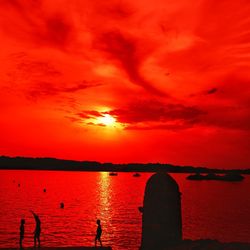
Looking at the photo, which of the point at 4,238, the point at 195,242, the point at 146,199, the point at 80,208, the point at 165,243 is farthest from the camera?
the point at 80,208

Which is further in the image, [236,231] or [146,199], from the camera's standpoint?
[236,231]

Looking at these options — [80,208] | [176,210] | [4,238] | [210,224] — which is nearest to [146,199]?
[176,210]

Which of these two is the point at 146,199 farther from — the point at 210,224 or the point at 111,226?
the point at 210,224

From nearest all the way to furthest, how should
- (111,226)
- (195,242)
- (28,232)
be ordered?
(195,242) < (28,232) < (111,226)

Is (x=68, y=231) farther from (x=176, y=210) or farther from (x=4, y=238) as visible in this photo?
(x=176, y=210)

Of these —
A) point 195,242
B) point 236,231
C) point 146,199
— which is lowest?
point 236,231

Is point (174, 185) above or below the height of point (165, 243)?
above

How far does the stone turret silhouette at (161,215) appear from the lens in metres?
15.5

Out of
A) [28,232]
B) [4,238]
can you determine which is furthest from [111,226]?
[4,238]

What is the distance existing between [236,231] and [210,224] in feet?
22.9

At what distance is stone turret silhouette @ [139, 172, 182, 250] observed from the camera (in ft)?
50.9

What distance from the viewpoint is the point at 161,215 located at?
15969 millimetres

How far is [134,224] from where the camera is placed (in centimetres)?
6250

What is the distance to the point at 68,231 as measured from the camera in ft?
174
